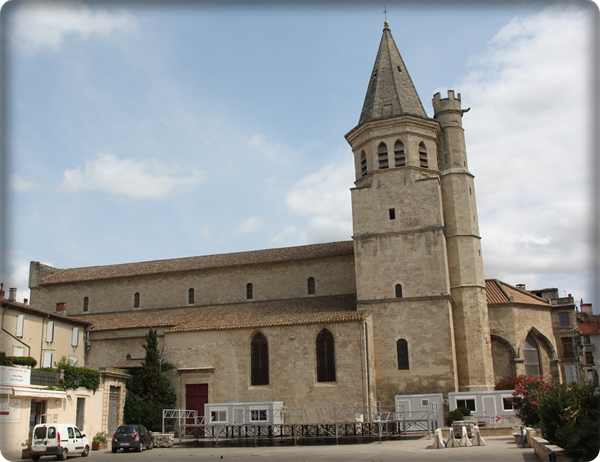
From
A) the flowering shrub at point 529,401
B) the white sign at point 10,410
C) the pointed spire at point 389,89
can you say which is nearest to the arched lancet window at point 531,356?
the flowering shrub at point 529,401

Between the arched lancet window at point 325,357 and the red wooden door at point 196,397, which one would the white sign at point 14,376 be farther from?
the arched lancet window at point 325,357

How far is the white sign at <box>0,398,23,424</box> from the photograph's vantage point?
20.5 meters

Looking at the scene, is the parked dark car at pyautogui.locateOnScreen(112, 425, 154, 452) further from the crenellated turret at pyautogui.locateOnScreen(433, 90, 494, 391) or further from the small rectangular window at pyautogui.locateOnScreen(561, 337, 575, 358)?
the small rectangular window at pyautogui.locateOnScreen(561, 337, 575, 358)

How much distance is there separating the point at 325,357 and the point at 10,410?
50.5ft

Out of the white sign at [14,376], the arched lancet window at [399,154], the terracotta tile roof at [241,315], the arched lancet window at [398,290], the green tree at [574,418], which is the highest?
the arched lancet window at [399,154]

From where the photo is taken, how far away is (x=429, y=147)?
3388 centimetres

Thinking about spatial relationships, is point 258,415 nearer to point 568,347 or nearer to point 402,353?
point 402,353

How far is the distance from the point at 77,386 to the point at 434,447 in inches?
644

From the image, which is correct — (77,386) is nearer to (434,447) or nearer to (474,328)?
(434,447)

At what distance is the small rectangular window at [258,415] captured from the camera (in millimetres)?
27453

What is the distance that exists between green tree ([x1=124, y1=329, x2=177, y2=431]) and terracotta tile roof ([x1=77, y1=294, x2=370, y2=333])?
7.84ft

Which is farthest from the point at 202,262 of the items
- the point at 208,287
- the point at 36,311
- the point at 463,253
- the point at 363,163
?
the point at 463,253

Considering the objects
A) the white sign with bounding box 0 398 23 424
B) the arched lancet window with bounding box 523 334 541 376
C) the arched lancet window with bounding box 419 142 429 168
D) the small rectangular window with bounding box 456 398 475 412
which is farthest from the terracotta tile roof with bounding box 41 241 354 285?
the white sign with bounding box 0 398 23 424

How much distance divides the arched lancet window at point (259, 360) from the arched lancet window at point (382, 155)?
12.5 meters
